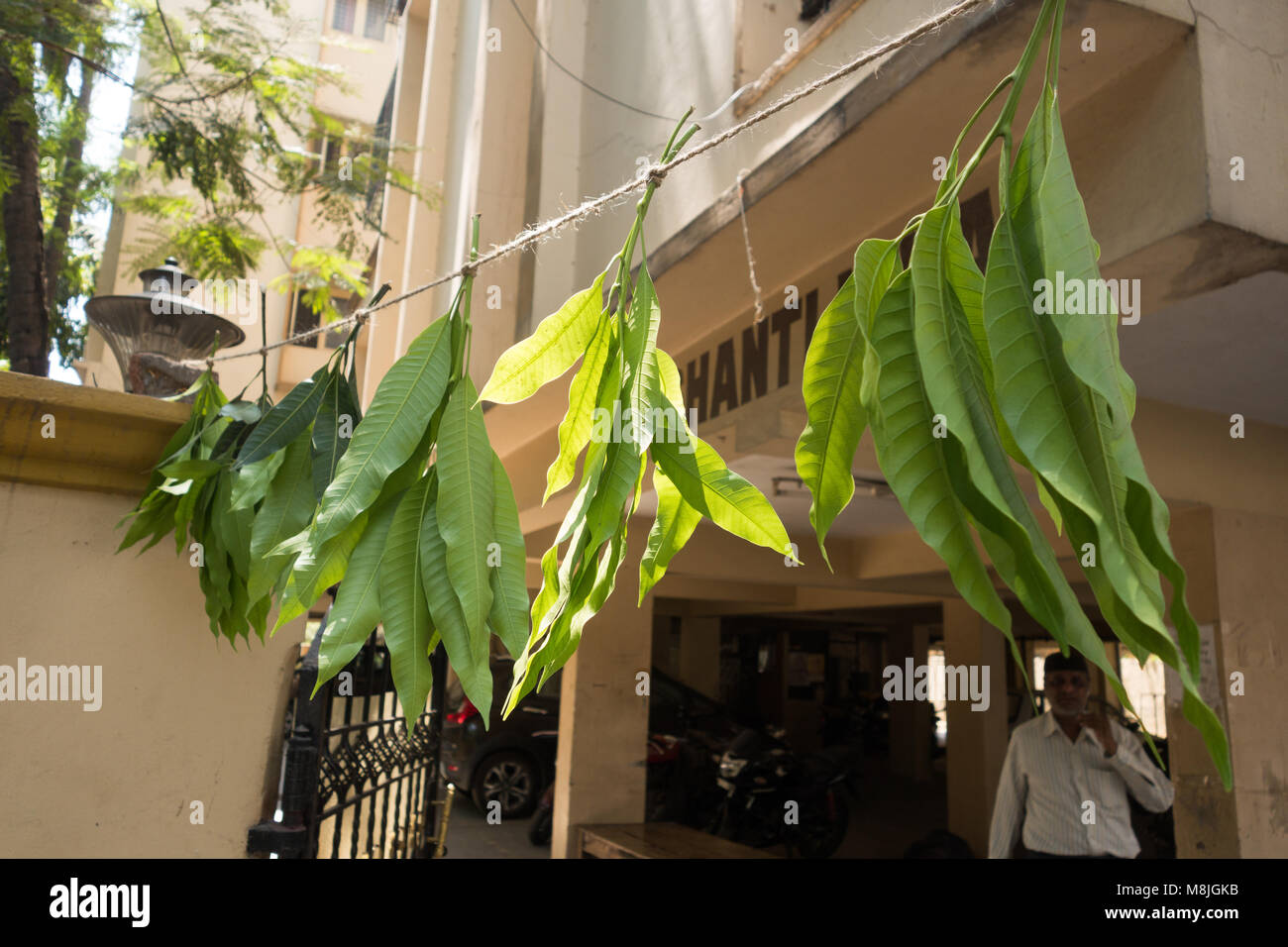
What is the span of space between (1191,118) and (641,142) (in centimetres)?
263

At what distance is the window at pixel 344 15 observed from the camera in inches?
673

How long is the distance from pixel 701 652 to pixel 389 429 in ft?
53.9

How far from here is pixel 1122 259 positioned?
2.16 meters

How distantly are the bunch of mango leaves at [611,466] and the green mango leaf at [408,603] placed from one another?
123 mm

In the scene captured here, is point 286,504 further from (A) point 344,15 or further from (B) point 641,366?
(A) point 344,15

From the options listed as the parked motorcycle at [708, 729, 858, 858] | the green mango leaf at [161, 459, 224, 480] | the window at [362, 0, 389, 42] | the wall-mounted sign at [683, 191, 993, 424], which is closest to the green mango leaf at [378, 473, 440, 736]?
the green mango leaf at [161, 459, 224, 480]

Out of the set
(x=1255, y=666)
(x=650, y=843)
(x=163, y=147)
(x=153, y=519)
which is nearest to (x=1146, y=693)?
(x=650, y=843)

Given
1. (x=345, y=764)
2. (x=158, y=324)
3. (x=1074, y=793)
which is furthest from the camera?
(x=1074, y=793)

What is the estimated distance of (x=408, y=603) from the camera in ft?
3.42

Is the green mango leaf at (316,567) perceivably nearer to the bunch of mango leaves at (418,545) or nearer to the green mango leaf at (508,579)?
the bunch of mango leaves at (418,545)

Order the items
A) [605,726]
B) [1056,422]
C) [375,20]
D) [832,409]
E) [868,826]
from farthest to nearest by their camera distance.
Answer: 1. [375,20]
2. [868,826]
3. [605,726]
4. [832,409]
5. [1056,422]

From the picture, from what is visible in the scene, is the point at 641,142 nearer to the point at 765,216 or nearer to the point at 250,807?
the point at 765,216

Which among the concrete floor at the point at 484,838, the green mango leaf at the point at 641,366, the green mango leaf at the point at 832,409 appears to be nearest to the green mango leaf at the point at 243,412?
the green mango leaf at the point at 641,366
